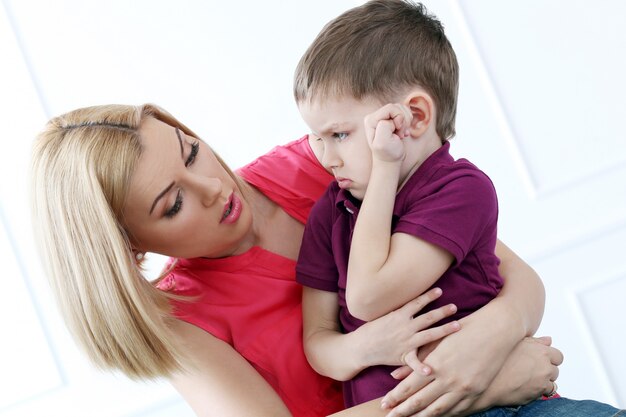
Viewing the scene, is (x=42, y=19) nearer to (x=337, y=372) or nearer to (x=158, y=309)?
(x=158, y=309)

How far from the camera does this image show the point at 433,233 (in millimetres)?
1403

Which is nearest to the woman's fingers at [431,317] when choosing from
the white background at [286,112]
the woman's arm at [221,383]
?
the woman's arm at [221,383]

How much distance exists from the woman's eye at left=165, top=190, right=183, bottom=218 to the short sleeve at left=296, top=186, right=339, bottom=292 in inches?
9.8

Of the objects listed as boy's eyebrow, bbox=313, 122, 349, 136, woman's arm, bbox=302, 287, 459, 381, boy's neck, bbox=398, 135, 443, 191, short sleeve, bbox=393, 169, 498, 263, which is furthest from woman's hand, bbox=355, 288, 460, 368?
boy's eyebrow, bbox=313, 122, 349, 136

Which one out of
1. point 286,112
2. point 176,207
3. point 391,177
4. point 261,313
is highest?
point 286,112

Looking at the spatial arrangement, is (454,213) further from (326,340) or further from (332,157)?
(326,340)

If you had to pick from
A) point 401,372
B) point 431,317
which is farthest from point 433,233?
point 401,372

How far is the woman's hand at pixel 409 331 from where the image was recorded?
4.78ft

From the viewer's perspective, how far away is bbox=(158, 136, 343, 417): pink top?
173 cm

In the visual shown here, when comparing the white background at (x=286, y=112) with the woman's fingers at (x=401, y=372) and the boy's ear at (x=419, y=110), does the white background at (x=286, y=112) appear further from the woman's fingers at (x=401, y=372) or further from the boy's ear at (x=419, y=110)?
the woman's fingers at (x=401, y=372)

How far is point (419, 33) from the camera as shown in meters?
1.54

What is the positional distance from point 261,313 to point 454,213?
0.52 metres

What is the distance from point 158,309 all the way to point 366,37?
638mm

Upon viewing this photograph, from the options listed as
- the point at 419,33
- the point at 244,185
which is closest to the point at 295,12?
the point at 244,185
